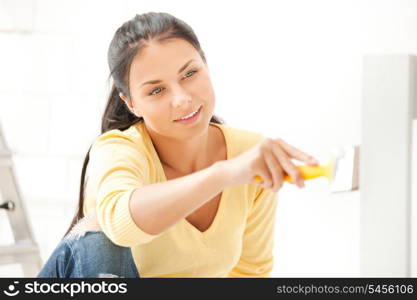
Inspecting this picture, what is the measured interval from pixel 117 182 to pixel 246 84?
37.8 inches

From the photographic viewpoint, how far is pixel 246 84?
195 cm

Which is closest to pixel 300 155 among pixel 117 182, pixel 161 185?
pixel 161 185

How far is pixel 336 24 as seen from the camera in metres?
1.78

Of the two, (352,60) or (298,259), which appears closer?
(352,60)

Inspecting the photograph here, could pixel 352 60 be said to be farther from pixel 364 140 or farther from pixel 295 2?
pixel 364 140

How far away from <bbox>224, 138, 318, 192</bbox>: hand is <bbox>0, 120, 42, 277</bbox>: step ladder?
106 centimetres

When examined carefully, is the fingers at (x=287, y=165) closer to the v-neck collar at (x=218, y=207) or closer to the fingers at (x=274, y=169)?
the fingers at (x=274, y=169)

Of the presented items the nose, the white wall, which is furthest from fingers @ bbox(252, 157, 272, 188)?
the white wall

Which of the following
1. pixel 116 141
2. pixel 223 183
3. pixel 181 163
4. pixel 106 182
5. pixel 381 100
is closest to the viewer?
pixel 381 100

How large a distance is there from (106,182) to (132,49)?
0.28 metres

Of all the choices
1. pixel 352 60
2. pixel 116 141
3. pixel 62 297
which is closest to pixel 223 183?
pixel 116 141

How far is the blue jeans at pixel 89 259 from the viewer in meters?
1.25

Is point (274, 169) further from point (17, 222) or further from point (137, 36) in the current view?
point (17, 222)

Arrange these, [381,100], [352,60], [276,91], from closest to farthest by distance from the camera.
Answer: [381,100] < [352,60] < [276,91]
